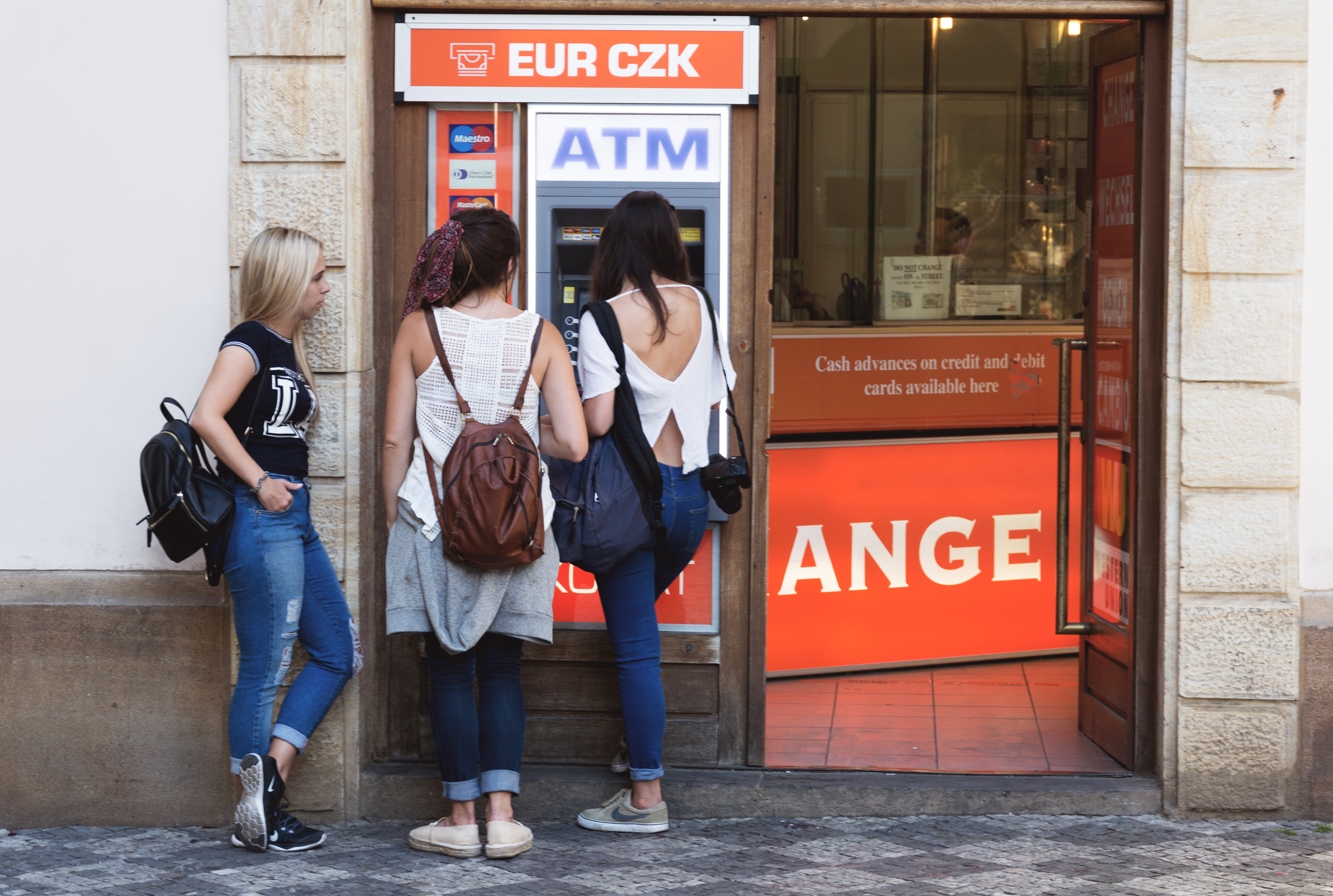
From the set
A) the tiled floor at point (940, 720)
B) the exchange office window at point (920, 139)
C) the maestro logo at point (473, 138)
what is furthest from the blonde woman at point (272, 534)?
the exchange office window at point (920, 139)

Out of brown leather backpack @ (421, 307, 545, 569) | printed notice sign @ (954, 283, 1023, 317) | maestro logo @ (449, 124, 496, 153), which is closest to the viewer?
brown leather backpack @ (421, 307, 545, 569)

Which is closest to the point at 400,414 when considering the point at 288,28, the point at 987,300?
the point at 288,28

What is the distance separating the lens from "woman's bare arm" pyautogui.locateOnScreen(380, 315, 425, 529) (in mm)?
3910

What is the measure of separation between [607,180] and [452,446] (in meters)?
1.17

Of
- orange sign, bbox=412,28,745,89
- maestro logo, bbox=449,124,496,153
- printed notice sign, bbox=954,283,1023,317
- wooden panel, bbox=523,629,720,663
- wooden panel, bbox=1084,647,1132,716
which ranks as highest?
orange sign, bbox=412,28,745,89

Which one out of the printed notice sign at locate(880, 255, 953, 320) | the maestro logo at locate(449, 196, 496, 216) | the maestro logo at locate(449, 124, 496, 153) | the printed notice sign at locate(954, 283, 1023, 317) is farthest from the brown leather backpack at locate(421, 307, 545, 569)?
the printed notice sign at locate(954, 283, 1023, 317)

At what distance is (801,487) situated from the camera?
6148 millimetres

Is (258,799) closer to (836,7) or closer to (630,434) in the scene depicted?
(630,434)

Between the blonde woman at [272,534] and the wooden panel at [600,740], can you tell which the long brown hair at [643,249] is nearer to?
the blonde woman at [272,534]

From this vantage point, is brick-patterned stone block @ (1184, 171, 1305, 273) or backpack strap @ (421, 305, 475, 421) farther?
brick-patterned stone block @ (1184, 171, 1305, 273)

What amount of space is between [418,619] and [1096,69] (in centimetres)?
314

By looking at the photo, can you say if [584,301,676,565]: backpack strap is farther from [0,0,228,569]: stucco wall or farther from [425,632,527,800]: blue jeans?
[0,0,228,569]: stucco wall

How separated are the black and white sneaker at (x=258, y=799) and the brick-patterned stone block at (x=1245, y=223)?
319 cm

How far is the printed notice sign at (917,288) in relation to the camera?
Answer: 26.6ft
